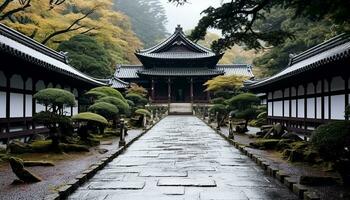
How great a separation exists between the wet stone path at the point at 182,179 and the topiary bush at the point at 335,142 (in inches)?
47.3

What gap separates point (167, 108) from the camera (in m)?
52.6

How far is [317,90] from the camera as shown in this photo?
18.1m

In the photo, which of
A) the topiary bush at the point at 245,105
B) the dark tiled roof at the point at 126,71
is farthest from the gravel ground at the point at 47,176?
the dark tiled roof at the point at 126,71

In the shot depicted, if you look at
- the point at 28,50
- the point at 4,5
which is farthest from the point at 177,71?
the point at 28,50

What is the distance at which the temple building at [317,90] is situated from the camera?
1440 centimetres

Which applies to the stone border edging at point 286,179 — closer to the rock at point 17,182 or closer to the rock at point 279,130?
the rock at point 279,130

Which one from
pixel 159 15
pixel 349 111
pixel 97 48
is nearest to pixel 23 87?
pixel 349 111

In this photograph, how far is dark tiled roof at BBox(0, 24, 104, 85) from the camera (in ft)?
42.2

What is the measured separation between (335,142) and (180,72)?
50991 mm

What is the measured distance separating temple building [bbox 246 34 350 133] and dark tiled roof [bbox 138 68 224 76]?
1198 inches

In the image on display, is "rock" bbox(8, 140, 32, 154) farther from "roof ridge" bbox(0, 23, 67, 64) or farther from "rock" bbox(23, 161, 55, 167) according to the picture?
"roof ridge" bbox(0, 23, 67, 64)

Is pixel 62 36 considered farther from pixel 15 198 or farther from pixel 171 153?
pixel 15 198

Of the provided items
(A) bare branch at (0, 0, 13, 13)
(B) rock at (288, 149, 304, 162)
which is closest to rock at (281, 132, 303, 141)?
(B) rock at (288, 149, 304, 162)

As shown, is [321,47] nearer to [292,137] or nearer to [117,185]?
[292,137]
